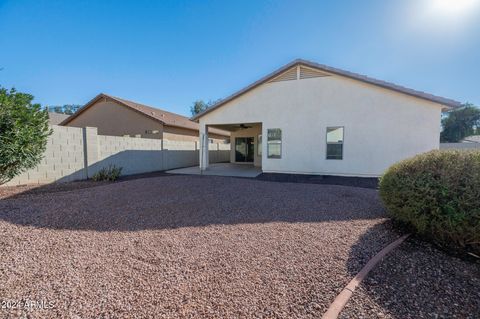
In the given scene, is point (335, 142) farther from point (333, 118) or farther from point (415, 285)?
point (415, 285)

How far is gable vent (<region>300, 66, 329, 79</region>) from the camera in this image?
10622 mm

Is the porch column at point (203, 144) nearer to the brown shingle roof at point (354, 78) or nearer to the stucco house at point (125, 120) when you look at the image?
the brown shingle roof at point (354, 78)

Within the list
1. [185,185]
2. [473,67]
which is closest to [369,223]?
[185,185]

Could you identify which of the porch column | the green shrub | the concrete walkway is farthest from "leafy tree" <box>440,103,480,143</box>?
the green shrub

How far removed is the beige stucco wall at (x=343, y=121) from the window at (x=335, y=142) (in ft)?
0.70

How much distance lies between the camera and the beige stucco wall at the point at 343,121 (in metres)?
9.55

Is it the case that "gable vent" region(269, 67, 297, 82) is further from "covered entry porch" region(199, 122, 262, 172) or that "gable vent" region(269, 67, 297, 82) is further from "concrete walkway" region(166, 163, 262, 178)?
"covered entry porch" region(199, 122, 262, 172)

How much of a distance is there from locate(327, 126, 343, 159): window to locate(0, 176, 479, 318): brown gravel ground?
5.40 m

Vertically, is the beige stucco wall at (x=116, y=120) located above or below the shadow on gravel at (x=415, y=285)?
above

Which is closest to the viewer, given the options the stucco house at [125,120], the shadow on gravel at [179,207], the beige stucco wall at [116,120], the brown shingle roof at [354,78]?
the shadow on gravel at [179,207]

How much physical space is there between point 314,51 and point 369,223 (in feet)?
33.7

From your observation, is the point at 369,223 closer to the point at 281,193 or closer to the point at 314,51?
the point at 281,193

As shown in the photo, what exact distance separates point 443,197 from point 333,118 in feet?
26.2

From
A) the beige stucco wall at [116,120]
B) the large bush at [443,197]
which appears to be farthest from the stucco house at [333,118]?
the beige stucco wall at [116,120]
